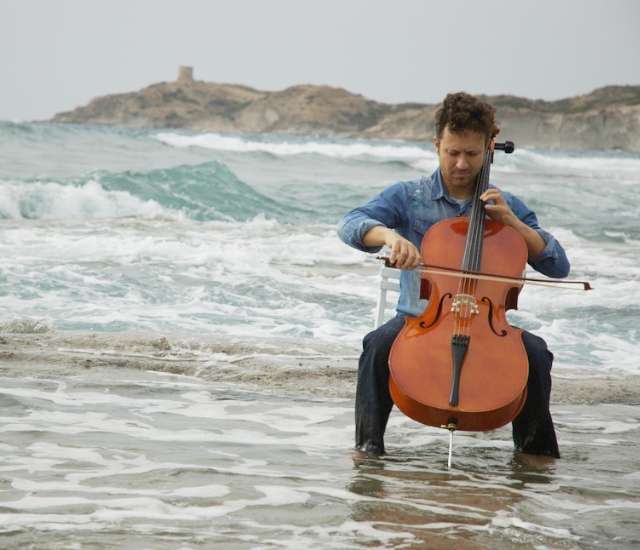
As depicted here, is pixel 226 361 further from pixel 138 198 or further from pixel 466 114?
pixel 138 198

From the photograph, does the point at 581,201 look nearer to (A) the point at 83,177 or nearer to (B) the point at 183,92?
(A) the point at 83,177

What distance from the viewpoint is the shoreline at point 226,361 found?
11.4 ft

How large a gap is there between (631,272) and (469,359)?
19.0 ft

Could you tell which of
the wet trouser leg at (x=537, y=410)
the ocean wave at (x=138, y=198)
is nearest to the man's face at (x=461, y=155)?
the wet trouser leg at (x=537, y=410)

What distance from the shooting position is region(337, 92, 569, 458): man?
236cm

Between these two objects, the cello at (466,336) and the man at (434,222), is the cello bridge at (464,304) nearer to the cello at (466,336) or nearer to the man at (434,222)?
the cello at (466,336)

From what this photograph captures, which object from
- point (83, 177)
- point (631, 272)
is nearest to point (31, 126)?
point (83, 177)

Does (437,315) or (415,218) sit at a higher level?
(415,218)

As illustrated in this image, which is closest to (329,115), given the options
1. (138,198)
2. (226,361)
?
(138,198)

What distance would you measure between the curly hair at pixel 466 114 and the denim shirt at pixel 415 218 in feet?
0.70

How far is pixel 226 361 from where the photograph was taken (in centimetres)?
379

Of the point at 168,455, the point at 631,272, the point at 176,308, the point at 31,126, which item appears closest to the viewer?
the point at 168,455

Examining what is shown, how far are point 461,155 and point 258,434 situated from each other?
114cm

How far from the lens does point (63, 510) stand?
6.03 feet
